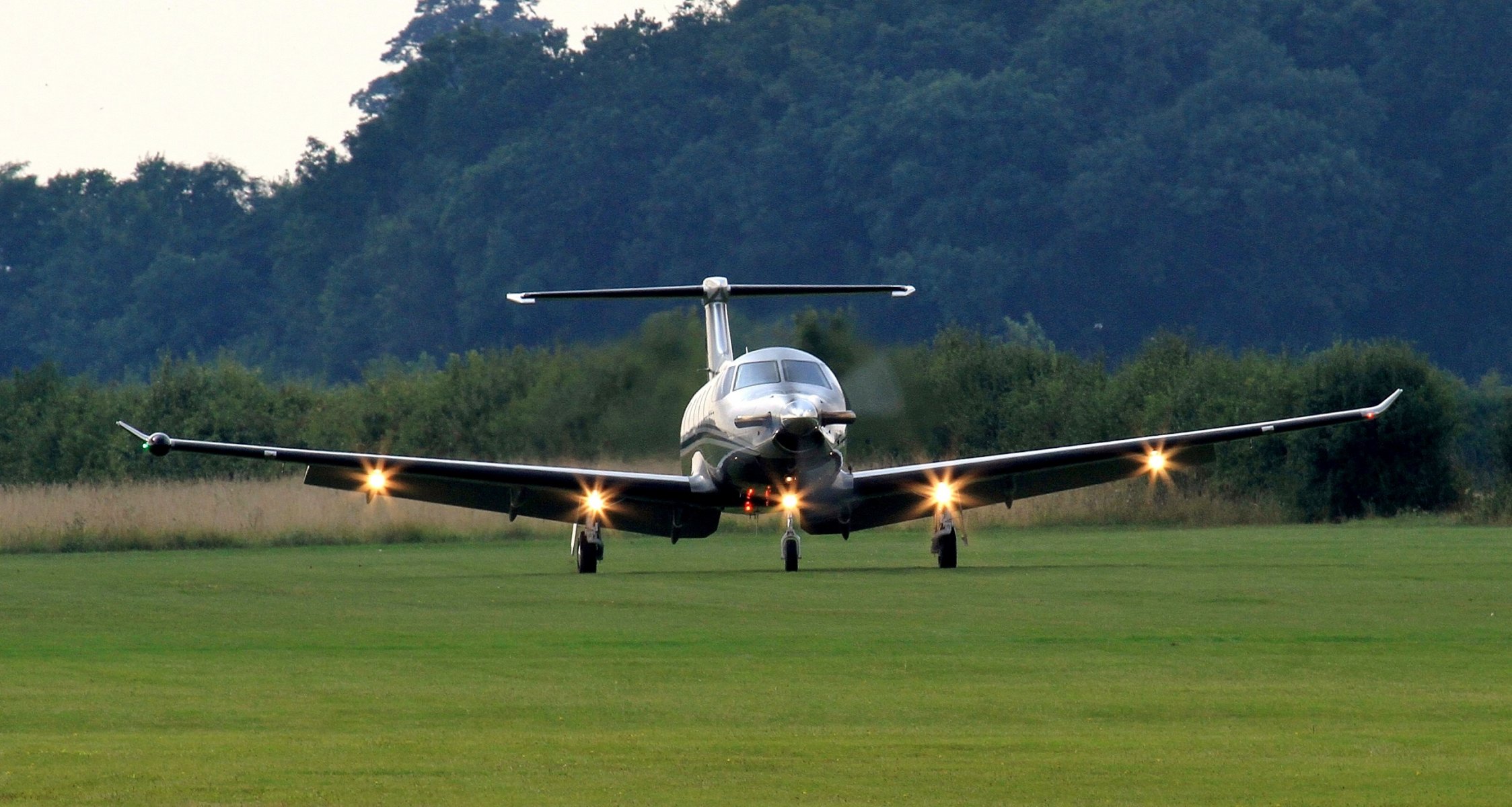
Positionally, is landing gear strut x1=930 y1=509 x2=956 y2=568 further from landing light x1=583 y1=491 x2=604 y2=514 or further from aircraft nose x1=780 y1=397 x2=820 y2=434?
landing light x1=583 y1=491 x2=604 y2=514

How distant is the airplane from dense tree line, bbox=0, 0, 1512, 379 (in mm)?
52388

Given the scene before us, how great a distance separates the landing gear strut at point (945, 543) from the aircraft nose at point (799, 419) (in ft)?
7.68

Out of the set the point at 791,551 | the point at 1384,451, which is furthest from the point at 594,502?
the point at 1384,451

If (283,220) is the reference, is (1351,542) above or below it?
below

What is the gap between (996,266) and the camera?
84312 mm

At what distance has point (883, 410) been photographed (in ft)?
113

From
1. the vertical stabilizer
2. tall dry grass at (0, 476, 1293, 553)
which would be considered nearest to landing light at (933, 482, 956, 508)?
the vertical stabilizer

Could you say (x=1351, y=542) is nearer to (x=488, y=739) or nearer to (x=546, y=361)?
(x=546, y=361)

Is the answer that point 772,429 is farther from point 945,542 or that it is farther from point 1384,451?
point 1384,451

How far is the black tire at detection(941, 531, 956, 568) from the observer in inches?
1005

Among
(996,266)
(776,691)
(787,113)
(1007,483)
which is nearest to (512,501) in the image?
(1007,483)

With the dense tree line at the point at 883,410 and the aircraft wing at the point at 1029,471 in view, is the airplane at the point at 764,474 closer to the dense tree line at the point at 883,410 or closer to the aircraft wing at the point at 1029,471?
the aircraft wing at the point at 1029,471

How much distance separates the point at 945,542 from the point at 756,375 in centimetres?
270

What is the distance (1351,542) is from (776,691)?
1895 centimetres
